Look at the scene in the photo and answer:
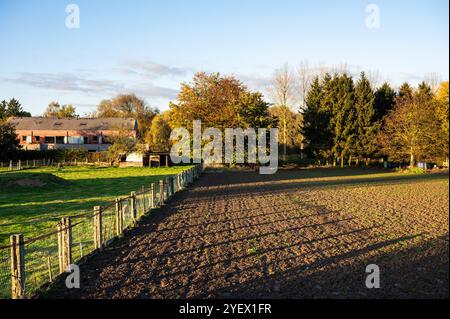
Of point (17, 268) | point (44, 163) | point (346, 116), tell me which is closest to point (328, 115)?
point (346, 116)

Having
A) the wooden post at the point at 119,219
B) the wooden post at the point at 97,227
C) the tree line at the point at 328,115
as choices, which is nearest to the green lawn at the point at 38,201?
the wooden post at the point at 119,219

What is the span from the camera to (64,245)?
299 inches

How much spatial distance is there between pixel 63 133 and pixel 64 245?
61954 millimetres

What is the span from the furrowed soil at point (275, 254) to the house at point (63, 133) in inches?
2082

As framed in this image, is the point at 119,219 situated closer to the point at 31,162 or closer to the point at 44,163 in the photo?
the point at 31,162

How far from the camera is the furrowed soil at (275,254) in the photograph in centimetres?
641

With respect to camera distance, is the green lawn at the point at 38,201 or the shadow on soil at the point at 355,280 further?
the green lawn at the point at 38,201

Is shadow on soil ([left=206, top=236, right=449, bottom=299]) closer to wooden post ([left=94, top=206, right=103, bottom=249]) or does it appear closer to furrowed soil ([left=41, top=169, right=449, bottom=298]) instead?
furrowed soil ([left=41, top=169, right=449, bottom=298])

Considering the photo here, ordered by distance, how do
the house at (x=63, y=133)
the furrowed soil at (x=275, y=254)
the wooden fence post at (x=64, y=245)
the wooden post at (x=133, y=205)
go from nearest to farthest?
the furrowed soil at (x=275, y=254) < the wooden fence post at (x=64, y=245) < the wooden post at (x=133, y=205) < the house at (x=63, y=133)

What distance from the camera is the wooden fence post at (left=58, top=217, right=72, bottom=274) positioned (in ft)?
24.7

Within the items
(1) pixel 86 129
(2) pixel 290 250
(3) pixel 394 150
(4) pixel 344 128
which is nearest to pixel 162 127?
(1) pixel 86 129

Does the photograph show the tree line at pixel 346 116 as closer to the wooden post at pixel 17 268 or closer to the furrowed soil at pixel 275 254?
the furrowed soil at pixel 275 254

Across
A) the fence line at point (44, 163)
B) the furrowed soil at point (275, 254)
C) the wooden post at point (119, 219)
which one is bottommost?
the furrowed soil at point (275, 254)
